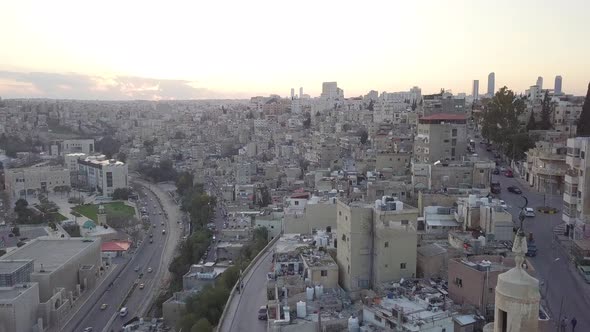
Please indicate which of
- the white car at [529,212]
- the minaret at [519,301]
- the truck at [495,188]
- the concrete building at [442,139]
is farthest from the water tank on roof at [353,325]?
the concrete building at [442,139]

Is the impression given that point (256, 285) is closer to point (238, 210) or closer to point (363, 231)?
point (363, 231)

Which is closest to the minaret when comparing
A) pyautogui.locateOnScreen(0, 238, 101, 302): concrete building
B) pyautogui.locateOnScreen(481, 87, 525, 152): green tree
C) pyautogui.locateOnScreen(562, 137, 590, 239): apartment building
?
pyautogui.locateOnScreen(562, 137, 590, 239): apartment building

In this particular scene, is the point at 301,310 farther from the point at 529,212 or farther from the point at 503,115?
the point at 503,115

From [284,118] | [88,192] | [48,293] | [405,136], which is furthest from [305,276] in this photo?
[284,118]

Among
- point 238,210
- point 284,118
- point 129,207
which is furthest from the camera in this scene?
point 284,118

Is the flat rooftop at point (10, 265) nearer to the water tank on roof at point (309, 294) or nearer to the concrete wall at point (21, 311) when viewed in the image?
the concrete wall at point (21, 311)

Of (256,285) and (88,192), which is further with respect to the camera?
(88,192)

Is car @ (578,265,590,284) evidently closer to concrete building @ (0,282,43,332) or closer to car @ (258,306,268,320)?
car @ (258,306,268,320)
